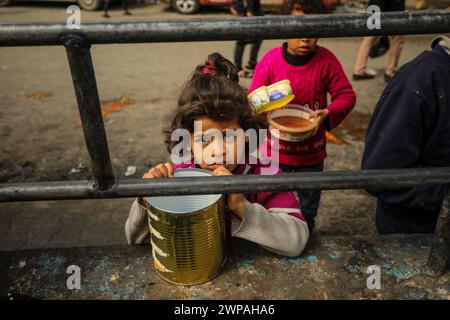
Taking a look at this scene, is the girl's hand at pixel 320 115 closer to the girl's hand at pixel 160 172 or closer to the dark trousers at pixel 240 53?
the girl's hand at pixel 160 172

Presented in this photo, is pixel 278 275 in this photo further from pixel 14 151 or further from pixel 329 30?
pixel 14 151

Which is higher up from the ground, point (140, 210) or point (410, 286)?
point (140, 210)

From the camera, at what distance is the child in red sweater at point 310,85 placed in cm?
239

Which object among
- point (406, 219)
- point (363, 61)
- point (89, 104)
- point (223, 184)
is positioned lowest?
point (363, 61)

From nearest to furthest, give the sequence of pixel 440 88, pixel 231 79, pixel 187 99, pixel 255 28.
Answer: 1. pixel 255 28
2. pixel 440 88
3. pixel 187 99
4. pixel 231 79

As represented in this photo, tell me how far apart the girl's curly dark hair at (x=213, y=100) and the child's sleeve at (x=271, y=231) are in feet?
1.42

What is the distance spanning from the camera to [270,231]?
1.25 metres

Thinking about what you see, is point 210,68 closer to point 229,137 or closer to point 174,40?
point 229,137

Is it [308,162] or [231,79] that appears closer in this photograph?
[231,79]

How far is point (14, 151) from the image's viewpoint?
3.77 m

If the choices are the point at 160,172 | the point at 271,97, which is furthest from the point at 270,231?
the point at 271,97

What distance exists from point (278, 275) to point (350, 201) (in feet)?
6.83

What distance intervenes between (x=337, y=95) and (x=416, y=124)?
1.06 metres
